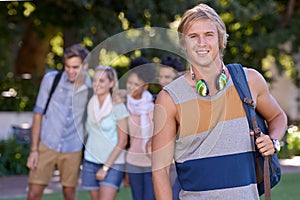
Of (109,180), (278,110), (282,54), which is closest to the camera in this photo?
(278,110)

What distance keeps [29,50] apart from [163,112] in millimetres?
19848

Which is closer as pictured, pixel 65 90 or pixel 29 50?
pixel 65 90

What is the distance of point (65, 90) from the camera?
7.28 m

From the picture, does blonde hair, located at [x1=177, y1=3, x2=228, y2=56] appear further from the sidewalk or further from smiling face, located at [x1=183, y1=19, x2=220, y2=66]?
the sidewalk

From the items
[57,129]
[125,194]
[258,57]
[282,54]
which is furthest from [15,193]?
[282,54]

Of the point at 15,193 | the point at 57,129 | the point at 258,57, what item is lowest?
the point at 15,193

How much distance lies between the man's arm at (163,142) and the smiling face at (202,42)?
0.78 feet

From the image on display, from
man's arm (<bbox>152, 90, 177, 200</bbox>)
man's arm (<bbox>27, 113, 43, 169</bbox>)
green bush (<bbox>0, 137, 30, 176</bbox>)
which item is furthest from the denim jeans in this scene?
green bush (<bbox>0, 137, 30, 176</bbox>)

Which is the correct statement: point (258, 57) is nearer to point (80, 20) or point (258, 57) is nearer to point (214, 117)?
point (80, 20)

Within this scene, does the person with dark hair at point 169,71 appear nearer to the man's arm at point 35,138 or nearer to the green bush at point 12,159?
the man's arm at point 35,138

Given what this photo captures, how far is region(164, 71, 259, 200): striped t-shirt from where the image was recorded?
3482 millimetres

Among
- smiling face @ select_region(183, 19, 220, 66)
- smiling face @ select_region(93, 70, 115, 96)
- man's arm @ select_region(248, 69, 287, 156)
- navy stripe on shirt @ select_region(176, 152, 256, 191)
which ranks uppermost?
smiling face @ select_region(93, 70, 115, 96)

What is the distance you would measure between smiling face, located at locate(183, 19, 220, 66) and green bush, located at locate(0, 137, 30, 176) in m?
11.0

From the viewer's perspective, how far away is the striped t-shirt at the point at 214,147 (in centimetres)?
348
